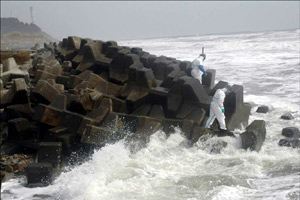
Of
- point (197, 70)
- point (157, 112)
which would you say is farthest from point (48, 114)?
point (197, 70)

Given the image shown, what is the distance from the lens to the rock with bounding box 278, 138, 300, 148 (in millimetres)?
6469

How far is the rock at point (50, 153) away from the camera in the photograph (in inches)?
219

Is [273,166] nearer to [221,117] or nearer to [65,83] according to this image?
[221,117]

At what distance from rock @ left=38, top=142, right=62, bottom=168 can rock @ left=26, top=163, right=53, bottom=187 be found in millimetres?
424

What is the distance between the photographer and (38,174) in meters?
5.09

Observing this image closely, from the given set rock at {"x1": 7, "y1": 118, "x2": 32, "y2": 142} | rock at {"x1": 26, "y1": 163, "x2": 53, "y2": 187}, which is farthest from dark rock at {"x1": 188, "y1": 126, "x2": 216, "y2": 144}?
rock at {"x1": 7, "y1": 118, "x2": 32, "y2": 142}

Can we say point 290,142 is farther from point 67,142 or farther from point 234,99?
point 67,142

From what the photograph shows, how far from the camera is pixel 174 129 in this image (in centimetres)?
657

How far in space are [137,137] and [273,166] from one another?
242 centimetres

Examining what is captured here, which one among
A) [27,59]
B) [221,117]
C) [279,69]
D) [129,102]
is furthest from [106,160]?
[279,69]

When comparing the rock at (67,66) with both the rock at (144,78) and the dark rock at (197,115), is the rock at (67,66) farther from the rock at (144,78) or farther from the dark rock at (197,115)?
the dark rock at (197,115)

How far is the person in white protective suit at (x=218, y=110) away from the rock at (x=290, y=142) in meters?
1.15

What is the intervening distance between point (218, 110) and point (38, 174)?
143 inches

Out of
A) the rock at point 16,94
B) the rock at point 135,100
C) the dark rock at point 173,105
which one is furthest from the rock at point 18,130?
the dark rock at point 173,105
